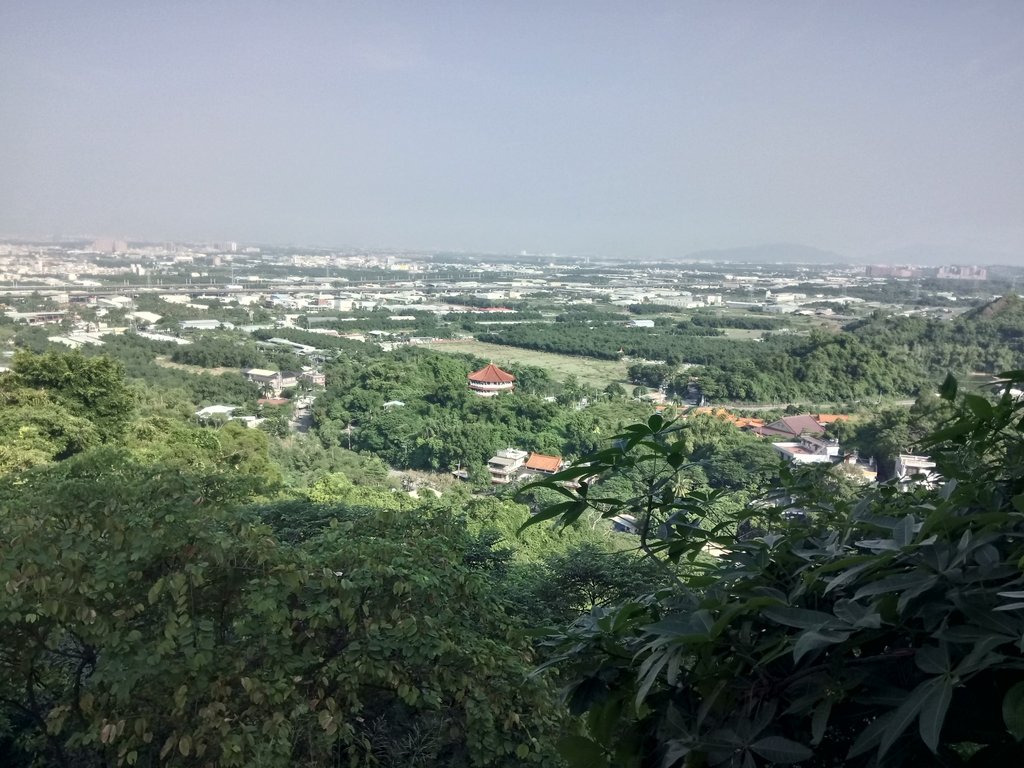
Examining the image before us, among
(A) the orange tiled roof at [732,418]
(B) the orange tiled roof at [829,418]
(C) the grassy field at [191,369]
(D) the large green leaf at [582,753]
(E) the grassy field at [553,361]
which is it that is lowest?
(C) the grassy field at [191,369]

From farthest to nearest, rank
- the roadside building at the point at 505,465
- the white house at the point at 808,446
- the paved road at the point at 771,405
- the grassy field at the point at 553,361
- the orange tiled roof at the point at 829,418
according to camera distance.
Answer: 1. the grassy field at the point at 553,361
2. the paved road at the point at 771,405
3. the orange tiled roof at the point at 829,418
4. the roadside building at the point at 505,465
5. the white house at the point at 808,446

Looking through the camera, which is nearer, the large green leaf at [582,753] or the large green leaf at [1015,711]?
the large green leaf at [1015,711]

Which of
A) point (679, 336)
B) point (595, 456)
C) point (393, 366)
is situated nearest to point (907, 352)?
point (679, 336)

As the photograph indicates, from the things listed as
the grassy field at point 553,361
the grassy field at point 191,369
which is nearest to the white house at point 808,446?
the grassy field at point 553,361

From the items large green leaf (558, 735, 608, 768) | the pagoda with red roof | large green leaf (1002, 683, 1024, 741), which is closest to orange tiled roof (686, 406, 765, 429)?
the pagoda with red roof

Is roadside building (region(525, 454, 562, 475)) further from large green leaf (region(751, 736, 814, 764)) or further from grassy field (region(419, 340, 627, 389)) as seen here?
large green leaf (region(751, 736, 814, 764))

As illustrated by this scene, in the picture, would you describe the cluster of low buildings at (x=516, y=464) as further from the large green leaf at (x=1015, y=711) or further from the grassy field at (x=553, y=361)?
the large green leaf at (x=1015, y=711)
